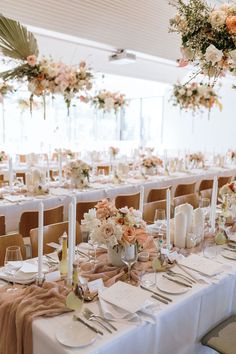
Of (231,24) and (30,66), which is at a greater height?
(30,66)

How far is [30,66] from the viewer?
4.87m

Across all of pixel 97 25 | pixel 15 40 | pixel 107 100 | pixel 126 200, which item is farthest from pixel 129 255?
pixel 107 100

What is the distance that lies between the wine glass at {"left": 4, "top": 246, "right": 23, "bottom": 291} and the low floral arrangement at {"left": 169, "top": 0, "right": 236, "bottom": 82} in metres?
1.82

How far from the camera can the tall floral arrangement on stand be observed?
15.3 feet

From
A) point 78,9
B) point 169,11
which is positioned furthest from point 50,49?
point 169,11

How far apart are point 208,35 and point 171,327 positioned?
2011 millimetres

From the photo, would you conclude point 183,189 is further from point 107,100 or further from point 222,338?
point 222,338

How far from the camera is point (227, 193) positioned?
309 cm

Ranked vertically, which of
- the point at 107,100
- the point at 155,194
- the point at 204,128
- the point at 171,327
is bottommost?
the point at 171,327

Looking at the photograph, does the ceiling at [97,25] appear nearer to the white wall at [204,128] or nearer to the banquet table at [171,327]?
the white wall at [204,128]

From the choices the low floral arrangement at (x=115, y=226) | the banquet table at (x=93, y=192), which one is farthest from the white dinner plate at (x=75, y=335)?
the banquet table at (x=93, y=192)

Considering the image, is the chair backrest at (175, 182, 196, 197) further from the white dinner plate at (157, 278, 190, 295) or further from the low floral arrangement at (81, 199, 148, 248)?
the white dinner plate at (157, 278, 190, 295)

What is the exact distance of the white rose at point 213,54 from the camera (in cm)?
245

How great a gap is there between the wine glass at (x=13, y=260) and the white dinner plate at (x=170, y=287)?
0.80 metres
